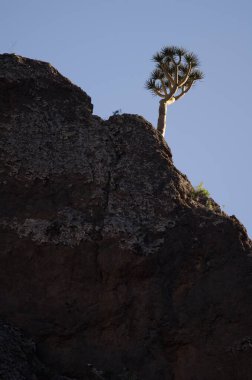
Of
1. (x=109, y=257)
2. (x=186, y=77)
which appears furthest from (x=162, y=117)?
(x=109, y=257)

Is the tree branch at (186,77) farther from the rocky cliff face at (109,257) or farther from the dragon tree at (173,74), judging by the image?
the rocky cliff face at (109,257)

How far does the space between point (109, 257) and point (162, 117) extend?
47.1ft

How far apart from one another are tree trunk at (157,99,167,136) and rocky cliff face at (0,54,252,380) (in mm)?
11489

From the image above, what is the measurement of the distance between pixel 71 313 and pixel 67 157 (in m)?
2.87

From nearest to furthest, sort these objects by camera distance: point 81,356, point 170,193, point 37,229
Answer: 1. point 81,356
2. point 37,229
3. point 170,193

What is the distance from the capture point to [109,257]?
36.9ft

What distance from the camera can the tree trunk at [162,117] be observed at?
80.6ft

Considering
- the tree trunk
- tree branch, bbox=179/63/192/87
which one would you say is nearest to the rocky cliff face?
the tree trunk

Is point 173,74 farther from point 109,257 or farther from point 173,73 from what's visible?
point 109,257

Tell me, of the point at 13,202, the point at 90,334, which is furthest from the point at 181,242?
the point at 13,202

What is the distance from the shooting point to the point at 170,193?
40.1ft

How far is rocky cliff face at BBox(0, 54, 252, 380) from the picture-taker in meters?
10.5

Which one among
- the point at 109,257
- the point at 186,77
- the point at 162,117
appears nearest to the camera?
the point at 109,257

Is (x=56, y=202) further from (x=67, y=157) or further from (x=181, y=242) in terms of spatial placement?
(x=181, y=242)
